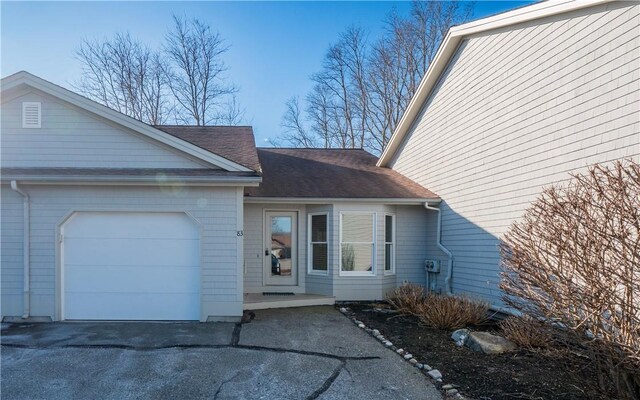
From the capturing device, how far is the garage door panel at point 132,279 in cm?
733

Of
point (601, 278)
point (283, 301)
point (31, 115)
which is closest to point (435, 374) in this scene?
point (601, 278)

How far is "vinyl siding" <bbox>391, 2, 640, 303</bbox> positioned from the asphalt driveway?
3.45 metres

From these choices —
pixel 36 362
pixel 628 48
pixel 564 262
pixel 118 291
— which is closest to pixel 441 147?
pixel 628 48

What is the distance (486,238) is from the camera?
303 inches

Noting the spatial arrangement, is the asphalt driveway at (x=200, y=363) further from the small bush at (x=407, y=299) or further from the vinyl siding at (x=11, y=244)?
the small bush at (x=407, y=299)

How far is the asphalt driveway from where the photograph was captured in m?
4.33

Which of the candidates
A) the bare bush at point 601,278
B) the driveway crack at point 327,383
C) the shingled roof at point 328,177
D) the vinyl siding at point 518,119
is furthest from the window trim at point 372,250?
the bare bush at point 601,278

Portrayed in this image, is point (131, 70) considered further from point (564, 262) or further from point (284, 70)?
point (564, 262)

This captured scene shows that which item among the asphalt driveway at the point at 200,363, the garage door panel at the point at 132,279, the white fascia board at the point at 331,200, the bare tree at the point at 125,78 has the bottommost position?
the asphalt driveway at the point at 200,363

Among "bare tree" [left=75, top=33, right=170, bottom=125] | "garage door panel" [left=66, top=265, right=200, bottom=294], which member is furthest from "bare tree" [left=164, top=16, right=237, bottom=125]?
"garage door panel" [left=66, top=265, right=200, bottom=294]

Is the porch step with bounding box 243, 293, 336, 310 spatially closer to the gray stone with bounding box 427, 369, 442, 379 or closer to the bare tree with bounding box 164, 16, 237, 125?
the gray stone with bounding box 427, 369, 442, 379

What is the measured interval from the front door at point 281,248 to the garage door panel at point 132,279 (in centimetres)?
268

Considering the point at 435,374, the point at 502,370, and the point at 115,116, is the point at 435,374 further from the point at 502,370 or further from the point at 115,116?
the point at 115,116

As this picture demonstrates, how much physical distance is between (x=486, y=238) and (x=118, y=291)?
7269mm
